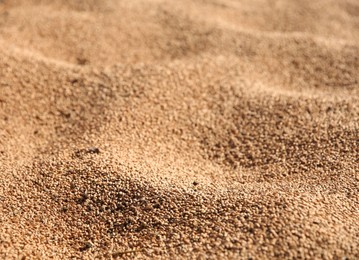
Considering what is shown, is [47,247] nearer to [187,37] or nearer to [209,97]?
[209,97]

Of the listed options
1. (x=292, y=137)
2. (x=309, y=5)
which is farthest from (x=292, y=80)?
(x=309, y=5)

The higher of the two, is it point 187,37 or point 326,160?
point 187,37

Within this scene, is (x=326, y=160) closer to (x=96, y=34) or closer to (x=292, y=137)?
(x=292, y=137)

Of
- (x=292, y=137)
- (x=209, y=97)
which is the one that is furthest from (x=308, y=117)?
(x=209, y=97)

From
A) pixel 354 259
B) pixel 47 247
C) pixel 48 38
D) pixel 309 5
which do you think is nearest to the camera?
pixel 354 259

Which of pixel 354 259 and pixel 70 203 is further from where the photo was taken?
pixel 70 203

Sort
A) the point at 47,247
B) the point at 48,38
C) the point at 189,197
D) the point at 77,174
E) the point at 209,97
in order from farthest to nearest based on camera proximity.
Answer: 1. the point at 48,38
2. the point at 209,97
3. the point at 77,174
4. the point at 189,197
5. the point at 47,247

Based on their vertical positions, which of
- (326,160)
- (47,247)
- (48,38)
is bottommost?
(47,247)
